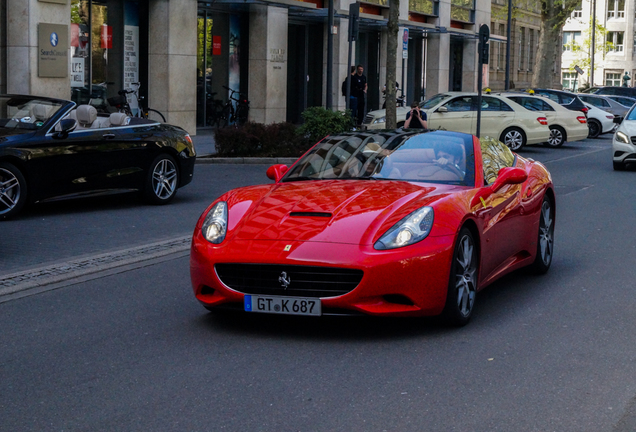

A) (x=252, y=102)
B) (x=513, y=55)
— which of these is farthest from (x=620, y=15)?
(x=252, y=102)

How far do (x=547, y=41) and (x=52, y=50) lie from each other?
30301 mm

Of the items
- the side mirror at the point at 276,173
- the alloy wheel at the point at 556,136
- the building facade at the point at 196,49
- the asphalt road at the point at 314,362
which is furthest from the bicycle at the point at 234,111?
the side mirror at the point at 276,173

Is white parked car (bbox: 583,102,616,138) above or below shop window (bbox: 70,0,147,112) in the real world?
below

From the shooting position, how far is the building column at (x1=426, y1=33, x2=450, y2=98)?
43.8 m

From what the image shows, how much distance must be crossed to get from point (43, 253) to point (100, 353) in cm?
393

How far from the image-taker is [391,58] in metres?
24.1

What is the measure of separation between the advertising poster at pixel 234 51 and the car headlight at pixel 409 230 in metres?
25.1

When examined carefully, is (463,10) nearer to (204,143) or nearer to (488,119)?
(488,119)

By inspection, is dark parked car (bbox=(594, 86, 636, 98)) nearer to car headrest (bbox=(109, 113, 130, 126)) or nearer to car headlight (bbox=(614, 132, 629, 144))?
car headlight (bbox=(614, 132, 629, 144))

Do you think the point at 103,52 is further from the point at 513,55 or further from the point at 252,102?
the point at 513,55

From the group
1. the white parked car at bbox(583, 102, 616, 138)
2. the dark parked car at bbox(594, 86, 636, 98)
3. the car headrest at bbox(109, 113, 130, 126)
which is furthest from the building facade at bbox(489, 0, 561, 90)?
the car headrest at bbox(109, 113, 130, 126)

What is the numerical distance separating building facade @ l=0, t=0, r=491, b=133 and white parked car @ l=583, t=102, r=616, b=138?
7321 millimetres

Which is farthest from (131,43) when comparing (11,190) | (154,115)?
(11,190)

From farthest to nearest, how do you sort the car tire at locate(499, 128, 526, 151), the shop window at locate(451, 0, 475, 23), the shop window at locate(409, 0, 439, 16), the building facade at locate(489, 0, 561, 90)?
the building facade at locate(489, 0, 561, 90) → the shop window at locate(451, 0, 475, 23) → the shop window at locate(409, 0, 439, 16) → the car tire at locate(499, 128, 526, 151)
